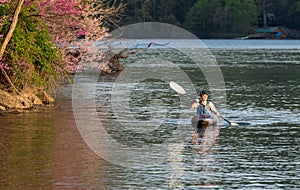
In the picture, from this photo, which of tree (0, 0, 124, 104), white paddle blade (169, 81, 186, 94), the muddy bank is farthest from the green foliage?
white paddle blade (169, 81, 186, 94)

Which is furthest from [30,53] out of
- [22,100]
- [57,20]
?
[57,20]

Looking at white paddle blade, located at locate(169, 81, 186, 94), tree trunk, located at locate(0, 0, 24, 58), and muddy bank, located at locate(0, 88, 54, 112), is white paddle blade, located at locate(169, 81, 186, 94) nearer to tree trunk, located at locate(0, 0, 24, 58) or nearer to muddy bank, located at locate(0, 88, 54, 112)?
muddy bank, located at locate(0, 88, 54, 112)

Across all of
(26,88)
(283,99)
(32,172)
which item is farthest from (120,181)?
(283,99)

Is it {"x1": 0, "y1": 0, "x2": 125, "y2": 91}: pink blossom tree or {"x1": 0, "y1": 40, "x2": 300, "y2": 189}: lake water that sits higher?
{"x1": 0, "y1": 0, "x2": 125, "y2": 91}: pink blossom tree

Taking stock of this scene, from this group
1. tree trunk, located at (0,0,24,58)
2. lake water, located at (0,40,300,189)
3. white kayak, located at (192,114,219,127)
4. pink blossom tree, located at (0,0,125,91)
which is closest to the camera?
lake water, located at (0,40,300,189)

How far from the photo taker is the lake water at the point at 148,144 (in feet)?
64.7

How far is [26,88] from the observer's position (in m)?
33.1

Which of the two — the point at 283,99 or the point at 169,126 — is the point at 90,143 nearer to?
the point at 169,126

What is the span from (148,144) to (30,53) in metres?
8.92

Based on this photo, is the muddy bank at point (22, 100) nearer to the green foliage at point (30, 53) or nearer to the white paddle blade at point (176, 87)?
the green foliage at point (30, 53)

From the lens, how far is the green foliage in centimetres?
3164

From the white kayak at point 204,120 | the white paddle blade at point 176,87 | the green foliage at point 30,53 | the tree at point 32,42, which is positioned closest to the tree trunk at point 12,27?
the tree at point 32,42

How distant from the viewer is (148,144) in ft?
82.3

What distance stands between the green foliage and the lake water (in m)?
1.35
